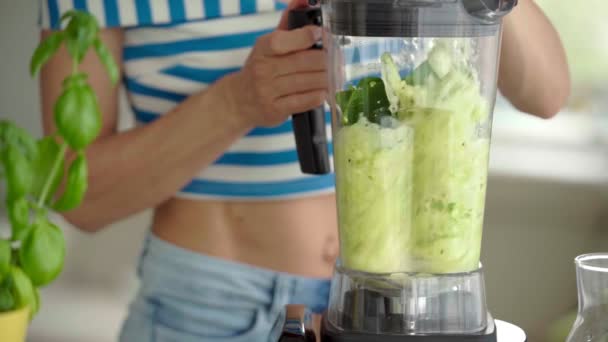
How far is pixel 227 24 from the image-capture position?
739 millimetres

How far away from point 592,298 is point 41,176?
0.28 m

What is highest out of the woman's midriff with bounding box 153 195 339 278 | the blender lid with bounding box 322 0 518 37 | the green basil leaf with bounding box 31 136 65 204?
the blender lid with bounding box 322 0 518 37

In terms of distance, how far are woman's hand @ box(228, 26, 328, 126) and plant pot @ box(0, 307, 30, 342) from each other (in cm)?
27

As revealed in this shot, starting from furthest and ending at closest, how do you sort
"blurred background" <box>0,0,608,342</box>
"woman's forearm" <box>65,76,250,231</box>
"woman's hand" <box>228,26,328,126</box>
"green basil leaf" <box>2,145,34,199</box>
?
"blurred background" <box>0,0,608,342</box>, "woman's forearm" <box>65,76,250,231</box>, "woman's hand" <box>228,26,328,126</box>, "green basil leaf" <box>2,145,34,199</box>

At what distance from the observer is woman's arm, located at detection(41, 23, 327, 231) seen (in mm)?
616

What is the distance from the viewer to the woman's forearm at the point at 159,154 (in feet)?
2.26

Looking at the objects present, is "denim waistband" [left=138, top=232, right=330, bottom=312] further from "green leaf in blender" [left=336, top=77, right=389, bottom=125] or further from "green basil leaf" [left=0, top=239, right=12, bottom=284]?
"green basil leaf" [left=0, top=239, right=12, bottom=284]

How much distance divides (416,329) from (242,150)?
1.22 feet

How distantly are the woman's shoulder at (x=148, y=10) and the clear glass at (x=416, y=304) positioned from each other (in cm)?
36

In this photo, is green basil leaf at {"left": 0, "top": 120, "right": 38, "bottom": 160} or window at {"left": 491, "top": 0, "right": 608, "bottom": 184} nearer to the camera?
green basil leaf at {"left": 0, "top": 120, "right": 38, "bottom": 160}

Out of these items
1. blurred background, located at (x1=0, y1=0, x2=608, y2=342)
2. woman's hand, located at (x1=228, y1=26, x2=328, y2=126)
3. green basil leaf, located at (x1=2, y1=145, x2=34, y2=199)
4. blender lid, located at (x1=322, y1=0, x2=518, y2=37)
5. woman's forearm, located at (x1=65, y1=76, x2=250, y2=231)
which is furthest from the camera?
blurred background, located at (x1=0, y1=0, x2=608, y2=342)

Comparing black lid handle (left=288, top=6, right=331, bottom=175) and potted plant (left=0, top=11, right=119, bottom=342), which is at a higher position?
potted plant (left=0, top=11, right=119, bottom=342)

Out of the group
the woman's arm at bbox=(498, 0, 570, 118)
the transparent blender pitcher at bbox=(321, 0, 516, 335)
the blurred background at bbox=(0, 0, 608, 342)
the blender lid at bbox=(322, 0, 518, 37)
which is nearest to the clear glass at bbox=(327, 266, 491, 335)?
the transparent blender pitcher at bbox=(321, 0, 516, 335)

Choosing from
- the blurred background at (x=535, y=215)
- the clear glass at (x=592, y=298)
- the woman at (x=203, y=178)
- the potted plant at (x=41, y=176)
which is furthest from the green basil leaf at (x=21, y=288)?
the blurred background at (x=535, y=215)
